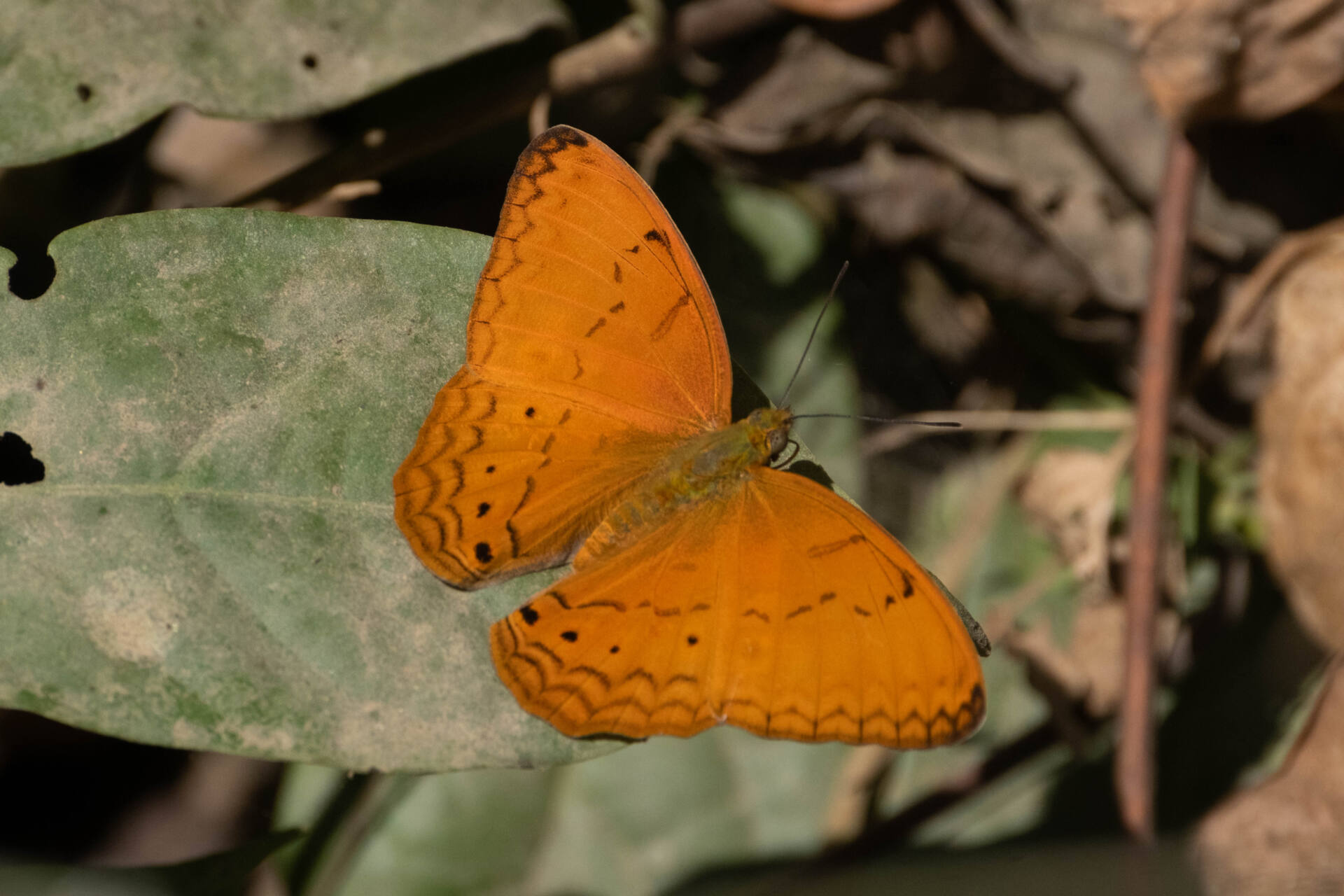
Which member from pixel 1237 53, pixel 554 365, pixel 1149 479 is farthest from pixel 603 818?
pixel 1237 53

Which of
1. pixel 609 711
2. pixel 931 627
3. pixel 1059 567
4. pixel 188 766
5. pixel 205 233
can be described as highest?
pixel 205 233

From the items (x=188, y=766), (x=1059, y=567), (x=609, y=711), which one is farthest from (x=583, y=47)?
(x=188, y=766)

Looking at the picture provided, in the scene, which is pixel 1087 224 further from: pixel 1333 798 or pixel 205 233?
pixel 205 233

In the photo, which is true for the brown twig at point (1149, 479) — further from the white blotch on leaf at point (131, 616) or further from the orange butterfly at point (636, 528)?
the white blotch on leaf at point (131, 616)

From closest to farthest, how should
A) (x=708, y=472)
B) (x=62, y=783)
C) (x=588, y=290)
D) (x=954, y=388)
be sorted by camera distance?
(x=588, y=290) → (x=708, y=472) → (x=62, y=783) → (x=954, y=388)

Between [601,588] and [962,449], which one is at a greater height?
[601,588]

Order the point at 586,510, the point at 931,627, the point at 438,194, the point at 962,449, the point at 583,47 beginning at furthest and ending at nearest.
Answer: the point at 962,449 < the point at 438,194 < the point at 583,47 < the point at 586,510 < the point at 931,627

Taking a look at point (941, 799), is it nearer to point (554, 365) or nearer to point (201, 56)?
point (554, 365)
